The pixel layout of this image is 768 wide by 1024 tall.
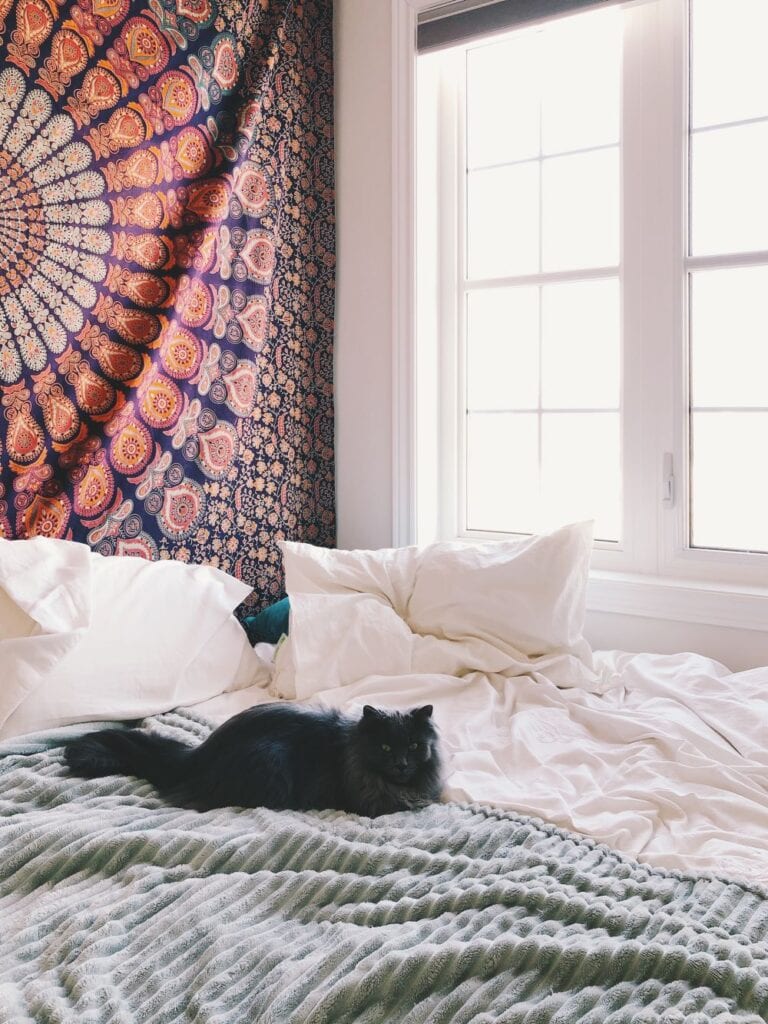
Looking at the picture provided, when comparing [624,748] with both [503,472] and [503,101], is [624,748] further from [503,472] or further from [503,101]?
[503,101]

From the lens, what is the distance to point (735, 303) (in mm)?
2297

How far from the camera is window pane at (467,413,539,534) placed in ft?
8.76

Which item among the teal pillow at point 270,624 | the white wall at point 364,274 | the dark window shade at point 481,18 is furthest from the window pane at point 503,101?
the teal pillow at point 270,624

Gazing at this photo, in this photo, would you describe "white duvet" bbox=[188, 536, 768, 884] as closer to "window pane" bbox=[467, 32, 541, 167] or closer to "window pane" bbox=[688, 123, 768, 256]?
"window pane" bbox=[688, 123, 768, 256]

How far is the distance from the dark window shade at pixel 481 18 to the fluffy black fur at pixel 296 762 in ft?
6.55

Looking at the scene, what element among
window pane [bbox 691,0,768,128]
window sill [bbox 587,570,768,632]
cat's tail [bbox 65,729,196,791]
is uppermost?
window pane [bbox 691,0,768,128]

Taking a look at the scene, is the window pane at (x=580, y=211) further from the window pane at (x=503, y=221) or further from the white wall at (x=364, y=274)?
the white wall at (x=364, y=274)

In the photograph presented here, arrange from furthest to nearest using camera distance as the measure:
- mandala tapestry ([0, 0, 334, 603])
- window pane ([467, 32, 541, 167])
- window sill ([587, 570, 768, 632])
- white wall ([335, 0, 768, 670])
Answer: white wall ([335, 0, 768, 670])
window pane ([467, 32, 541, 167])
window sill ([587, 570, 768, 632])
mandala tapestry ([0, 0, 334, 603])

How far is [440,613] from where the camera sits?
6.94 feet

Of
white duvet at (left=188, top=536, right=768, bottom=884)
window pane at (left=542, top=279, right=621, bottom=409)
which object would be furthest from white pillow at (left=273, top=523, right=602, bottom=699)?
window pane at (left=542, top=279, right=621, bottom=409)

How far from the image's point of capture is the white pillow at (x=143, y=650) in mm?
1661

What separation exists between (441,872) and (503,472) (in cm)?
169

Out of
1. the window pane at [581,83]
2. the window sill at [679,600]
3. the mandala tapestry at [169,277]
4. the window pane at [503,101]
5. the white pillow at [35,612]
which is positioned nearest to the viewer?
the white pillow at [35,612]

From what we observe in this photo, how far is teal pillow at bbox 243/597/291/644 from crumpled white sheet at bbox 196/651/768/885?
330 millimetres
